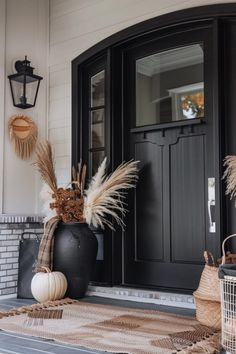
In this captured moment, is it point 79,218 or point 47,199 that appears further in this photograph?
point 47,199

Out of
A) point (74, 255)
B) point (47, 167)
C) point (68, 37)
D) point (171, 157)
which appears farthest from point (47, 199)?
point (68, 37)

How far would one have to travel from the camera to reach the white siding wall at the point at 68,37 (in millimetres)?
4555

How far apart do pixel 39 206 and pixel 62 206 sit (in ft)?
2.19

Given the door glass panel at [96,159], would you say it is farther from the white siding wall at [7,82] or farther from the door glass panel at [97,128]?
the white siding wall at [7,82]

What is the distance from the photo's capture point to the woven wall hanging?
4617mm

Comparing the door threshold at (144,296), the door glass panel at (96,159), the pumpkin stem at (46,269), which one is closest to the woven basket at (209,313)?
the door threshold at (144,296)

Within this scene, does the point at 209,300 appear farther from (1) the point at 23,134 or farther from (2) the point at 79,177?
(1) the point at 23,134

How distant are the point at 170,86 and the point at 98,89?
83cm

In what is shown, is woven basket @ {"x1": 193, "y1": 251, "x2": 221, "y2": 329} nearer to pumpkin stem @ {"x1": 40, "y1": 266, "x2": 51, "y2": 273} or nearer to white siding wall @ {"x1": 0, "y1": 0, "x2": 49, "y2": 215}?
pumpkin stem @ {"x1": 40, "y1": 266, "x2": 51, "y2": 273}

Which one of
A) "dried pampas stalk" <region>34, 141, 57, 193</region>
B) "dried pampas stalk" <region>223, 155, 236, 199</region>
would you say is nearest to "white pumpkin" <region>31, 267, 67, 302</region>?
"dried pampas stalk" <region>34, 141, 57, 193</region>

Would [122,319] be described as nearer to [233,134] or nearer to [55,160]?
[233,134]

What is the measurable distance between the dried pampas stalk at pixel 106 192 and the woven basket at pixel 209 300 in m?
1.24

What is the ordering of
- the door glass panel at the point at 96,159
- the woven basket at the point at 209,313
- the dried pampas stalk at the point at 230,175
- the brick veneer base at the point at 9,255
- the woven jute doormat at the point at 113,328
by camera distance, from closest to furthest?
the woven jute doormat at the point at 113,328
the woven basket at the point at 209,313
the dried pampas stalk at the point at 230,175
the brick veneer base at the point at 9,255
the door glass panel at the point at 96,159

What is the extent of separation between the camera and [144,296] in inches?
159
